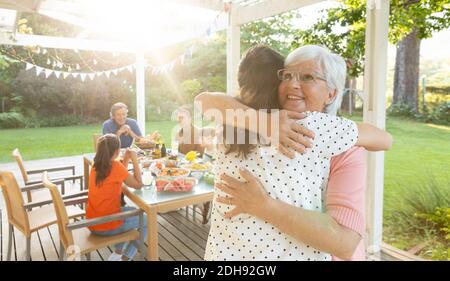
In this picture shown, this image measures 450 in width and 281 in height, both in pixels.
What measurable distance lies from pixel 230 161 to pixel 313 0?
107 inches

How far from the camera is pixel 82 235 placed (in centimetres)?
238

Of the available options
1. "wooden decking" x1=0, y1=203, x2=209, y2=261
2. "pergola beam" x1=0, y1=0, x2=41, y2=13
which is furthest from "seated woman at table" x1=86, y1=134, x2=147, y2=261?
"pergola beam" x1=0, y1=0, x2=41, y2=13

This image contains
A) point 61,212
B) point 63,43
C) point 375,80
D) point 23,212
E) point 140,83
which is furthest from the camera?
point 140,83

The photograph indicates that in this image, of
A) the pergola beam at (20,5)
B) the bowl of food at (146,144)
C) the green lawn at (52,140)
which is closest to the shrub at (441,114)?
the bowl of food at (146,144)

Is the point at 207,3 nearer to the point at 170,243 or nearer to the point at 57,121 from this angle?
the point at 170,243

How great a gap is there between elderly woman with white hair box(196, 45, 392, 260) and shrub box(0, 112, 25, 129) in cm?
1440

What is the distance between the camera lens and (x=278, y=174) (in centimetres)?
81

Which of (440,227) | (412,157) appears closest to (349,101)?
(412,157)

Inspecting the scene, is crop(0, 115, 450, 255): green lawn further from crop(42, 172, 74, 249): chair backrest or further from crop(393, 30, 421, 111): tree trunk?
crop(42, 172, 74, 249): chair backrest

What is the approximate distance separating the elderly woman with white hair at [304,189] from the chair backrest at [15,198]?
81.8 inches

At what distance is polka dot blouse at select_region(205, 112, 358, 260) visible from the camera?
31.0 inches

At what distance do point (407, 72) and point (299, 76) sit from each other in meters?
5.37

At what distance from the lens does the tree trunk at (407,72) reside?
530cm
